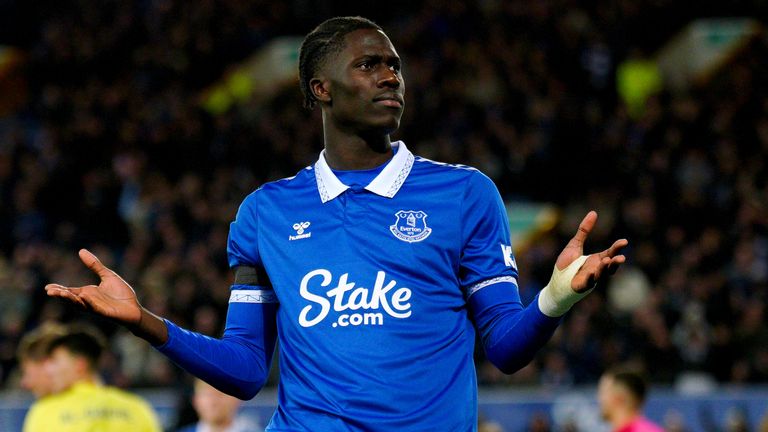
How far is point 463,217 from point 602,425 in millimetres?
7976

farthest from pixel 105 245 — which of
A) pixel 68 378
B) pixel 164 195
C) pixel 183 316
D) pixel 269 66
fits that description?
pixel 68 378

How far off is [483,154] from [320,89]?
11818mm

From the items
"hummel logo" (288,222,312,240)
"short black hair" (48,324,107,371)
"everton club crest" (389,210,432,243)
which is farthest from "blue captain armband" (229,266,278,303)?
"short black hair" (48,324,107,371)

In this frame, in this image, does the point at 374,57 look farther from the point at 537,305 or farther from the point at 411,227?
the point at 537,305

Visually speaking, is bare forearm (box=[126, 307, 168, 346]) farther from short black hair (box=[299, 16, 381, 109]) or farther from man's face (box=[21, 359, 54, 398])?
man's face (box=[21, 359, 54, 398])

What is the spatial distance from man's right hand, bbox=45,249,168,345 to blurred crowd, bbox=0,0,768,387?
343 inches

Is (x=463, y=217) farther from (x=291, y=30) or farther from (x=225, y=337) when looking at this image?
(x=291, y=30)

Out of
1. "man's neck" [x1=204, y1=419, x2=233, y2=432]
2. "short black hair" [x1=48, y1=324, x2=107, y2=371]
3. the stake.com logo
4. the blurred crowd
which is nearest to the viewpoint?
the stake.com logo

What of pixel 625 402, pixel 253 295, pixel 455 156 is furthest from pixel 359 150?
pixel 455 156

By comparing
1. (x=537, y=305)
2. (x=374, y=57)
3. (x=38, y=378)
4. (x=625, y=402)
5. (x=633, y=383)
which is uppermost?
(x=374, y=57)

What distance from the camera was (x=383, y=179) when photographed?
3740 millimetres

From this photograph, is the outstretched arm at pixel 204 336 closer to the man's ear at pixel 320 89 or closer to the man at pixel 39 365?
the man's ear at pixel 320 89

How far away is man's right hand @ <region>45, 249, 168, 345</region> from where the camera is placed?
10.8ft

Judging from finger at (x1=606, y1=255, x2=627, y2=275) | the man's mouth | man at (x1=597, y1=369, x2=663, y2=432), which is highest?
the man's mouth
